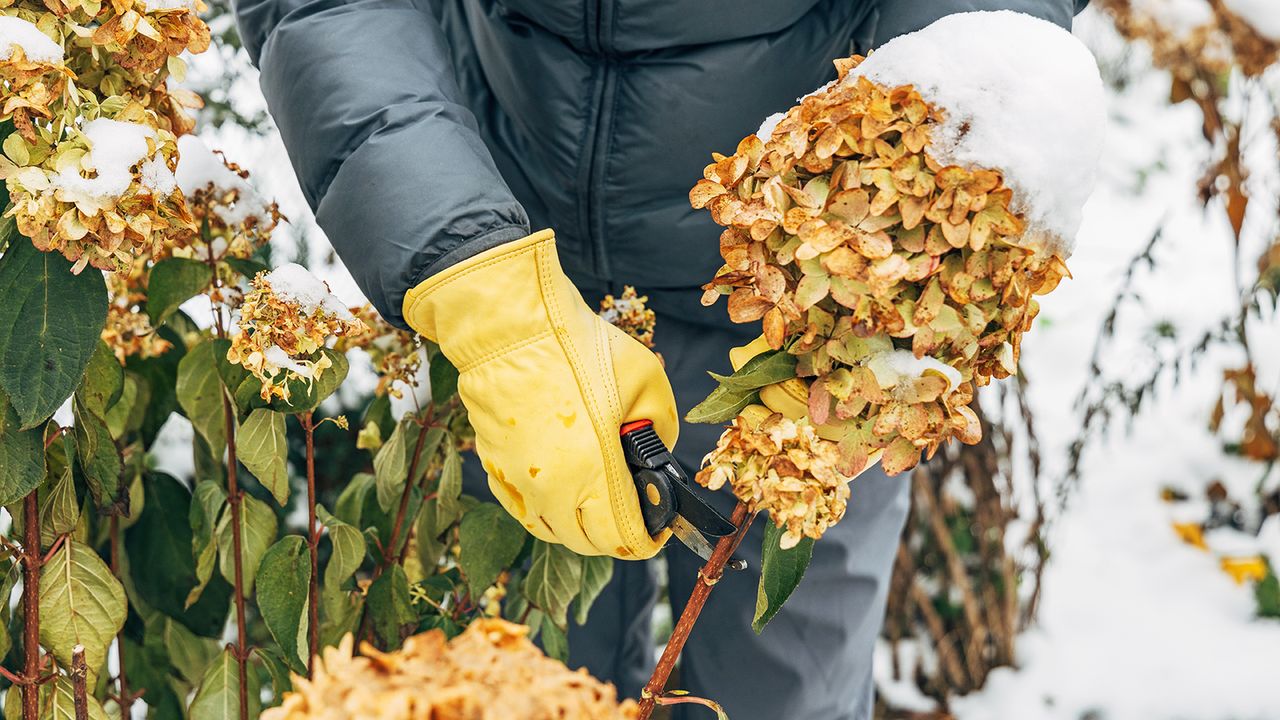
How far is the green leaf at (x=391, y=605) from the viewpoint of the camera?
1007 mm

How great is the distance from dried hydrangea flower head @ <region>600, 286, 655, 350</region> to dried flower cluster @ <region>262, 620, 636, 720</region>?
0.48 m

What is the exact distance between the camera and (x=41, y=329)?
74cm

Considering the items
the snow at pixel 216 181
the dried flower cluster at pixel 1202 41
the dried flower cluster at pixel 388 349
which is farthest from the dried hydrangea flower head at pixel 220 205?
the dried flower cluster at pixel 1202 41

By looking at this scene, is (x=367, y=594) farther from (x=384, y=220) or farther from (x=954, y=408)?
(x=954, y=408)

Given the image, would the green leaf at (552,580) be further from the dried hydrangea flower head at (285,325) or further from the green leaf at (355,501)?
the dried hydrangea flower head at (285,325)

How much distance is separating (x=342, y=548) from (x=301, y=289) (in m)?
0.28

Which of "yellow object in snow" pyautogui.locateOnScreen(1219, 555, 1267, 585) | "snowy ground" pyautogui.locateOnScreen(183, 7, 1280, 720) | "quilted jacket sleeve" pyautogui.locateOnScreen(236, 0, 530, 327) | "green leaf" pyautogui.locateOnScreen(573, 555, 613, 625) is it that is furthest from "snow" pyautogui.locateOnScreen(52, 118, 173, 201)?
"yellow object in snow" pyautogui.locateOnScreen(1219, 555, 1267, 585)

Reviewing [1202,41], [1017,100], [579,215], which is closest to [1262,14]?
[1202,41]

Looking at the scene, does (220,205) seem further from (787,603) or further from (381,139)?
(787,603)

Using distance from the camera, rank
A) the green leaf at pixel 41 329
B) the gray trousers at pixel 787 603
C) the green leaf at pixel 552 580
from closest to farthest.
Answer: the green leaf at pixel 41 329, the green leaf at pixel 552 580, the gray trousers at pixel 787 603

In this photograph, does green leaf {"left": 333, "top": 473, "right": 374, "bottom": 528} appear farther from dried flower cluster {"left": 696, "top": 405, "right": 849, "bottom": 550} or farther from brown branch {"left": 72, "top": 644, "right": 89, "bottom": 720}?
dried flower cluster {"left": 696, "top": 405, "right": 849, "bottom": 550}

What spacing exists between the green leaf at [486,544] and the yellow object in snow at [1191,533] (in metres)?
1.58

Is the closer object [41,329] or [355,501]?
[41,329]

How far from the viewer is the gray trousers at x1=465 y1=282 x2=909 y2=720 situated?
47.4 inches
